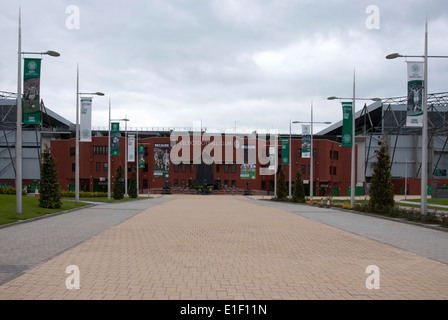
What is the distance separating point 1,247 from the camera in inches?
418

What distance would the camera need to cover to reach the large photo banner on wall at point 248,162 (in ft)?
242

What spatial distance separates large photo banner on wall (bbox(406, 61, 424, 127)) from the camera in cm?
1917

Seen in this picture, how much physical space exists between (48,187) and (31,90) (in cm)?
714

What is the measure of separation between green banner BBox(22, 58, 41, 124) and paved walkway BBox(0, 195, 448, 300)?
20.3 feet

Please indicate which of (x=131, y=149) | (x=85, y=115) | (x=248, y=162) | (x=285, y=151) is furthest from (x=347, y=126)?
(x=248, y=162)

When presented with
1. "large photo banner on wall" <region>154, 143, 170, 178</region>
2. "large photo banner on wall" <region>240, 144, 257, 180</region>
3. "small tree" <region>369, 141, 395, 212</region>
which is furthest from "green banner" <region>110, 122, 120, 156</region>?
"large photo banner on wall" <region>240, 144, 257, 180</region>

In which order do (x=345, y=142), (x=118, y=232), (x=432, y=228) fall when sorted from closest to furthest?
(x=118, y=232) < (x=432, y=228) < (x=345, y=142)

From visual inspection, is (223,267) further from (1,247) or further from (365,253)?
(1,247)

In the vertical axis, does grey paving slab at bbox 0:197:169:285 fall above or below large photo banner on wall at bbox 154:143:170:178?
below

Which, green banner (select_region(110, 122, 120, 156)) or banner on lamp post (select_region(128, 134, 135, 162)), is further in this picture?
banner on lamp post (select_region(128, 134, 135, 162))

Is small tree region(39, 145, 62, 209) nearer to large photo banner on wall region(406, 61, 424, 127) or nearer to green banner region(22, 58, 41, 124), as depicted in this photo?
green banner region(22, 58, 41, 124)
